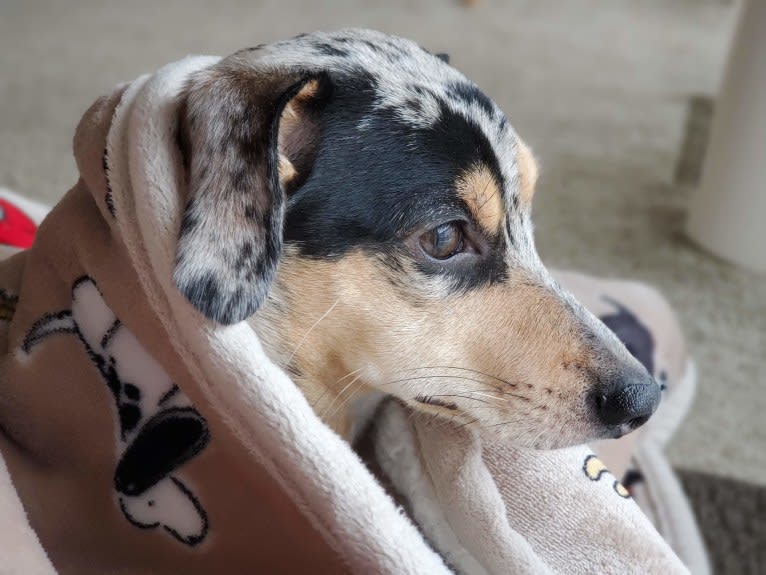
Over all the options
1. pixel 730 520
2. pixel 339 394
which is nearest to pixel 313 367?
pixel 339 394

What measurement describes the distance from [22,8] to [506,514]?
404cm

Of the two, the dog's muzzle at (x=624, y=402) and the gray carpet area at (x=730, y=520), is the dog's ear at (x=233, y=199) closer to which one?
the dog's muzzle at (x=624, y=402)

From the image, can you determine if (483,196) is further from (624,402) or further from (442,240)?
(624,402)

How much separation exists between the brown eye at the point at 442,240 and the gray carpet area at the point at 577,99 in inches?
46.3

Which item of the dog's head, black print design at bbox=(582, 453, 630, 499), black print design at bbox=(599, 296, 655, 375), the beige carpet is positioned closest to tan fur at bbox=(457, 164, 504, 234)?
the dog's head

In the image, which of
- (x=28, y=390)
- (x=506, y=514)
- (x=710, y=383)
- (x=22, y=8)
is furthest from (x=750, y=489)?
(x=22, y=8)

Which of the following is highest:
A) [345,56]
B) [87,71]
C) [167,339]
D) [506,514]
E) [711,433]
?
[345,56]

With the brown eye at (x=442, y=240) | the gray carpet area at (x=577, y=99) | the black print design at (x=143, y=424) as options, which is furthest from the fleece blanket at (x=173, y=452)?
the gray carpet area at (x=577, y=99)

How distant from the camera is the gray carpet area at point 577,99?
92.8 inches

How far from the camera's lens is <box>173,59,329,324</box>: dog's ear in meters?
0.84

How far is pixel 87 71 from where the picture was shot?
350 centimetres

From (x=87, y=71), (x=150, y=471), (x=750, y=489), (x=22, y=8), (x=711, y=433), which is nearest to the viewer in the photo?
(x=150, y=471)

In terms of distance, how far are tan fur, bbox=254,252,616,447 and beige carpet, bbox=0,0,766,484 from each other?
1.15 metres

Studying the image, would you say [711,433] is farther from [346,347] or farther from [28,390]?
[28,390]
